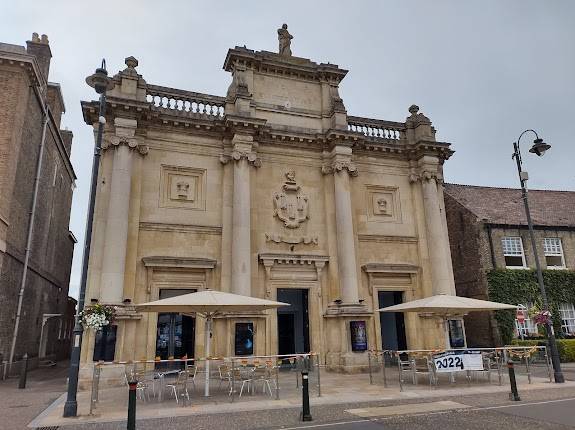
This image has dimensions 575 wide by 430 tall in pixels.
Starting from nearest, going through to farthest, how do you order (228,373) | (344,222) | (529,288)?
(228,373), (344,222), (529,288)

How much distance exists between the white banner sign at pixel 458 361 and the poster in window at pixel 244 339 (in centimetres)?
665

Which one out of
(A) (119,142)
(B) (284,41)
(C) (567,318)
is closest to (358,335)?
(A) (119,142)

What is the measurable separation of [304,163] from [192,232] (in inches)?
249

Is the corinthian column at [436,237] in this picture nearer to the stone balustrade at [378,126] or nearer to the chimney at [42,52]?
the stone balustrade at [378,126]

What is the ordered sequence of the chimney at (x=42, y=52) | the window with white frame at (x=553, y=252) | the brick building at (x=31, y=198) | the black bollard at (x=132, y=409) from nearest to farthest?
1. the black bollard at (x=132, y=409)
2. the brick building at (x=31, y=198)
3. the chimney at (x=42, y=52)
4. the window with white frame at (x=553, y=252)

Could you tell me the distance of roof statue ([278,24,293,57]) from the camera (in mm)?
21214

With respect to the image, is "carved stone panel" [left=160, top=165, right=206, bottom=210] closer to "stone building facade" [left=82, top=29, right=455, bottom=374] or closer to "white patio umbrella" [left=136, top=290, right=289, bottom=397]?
"stone building facade" [left=82, top=29, right=455, bottom=374]

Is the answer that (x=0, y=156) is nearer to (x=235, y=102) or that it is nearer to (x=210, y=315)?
(x=235, y=102)

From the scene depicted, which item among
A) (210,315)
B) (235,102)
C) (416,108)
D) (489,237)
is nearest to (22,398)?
(210,315)

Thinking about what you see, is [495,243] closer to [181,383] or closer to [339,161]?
[339,161]

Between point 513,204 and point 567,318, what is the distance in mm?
7448

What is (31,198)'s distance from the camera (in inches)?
803

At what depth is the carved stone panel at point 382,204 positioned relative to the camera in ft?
66.2

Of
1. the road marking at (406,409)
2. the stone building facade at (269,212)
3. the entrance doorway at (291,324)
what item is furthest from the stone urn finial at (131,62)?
the road marking at (406,409)
